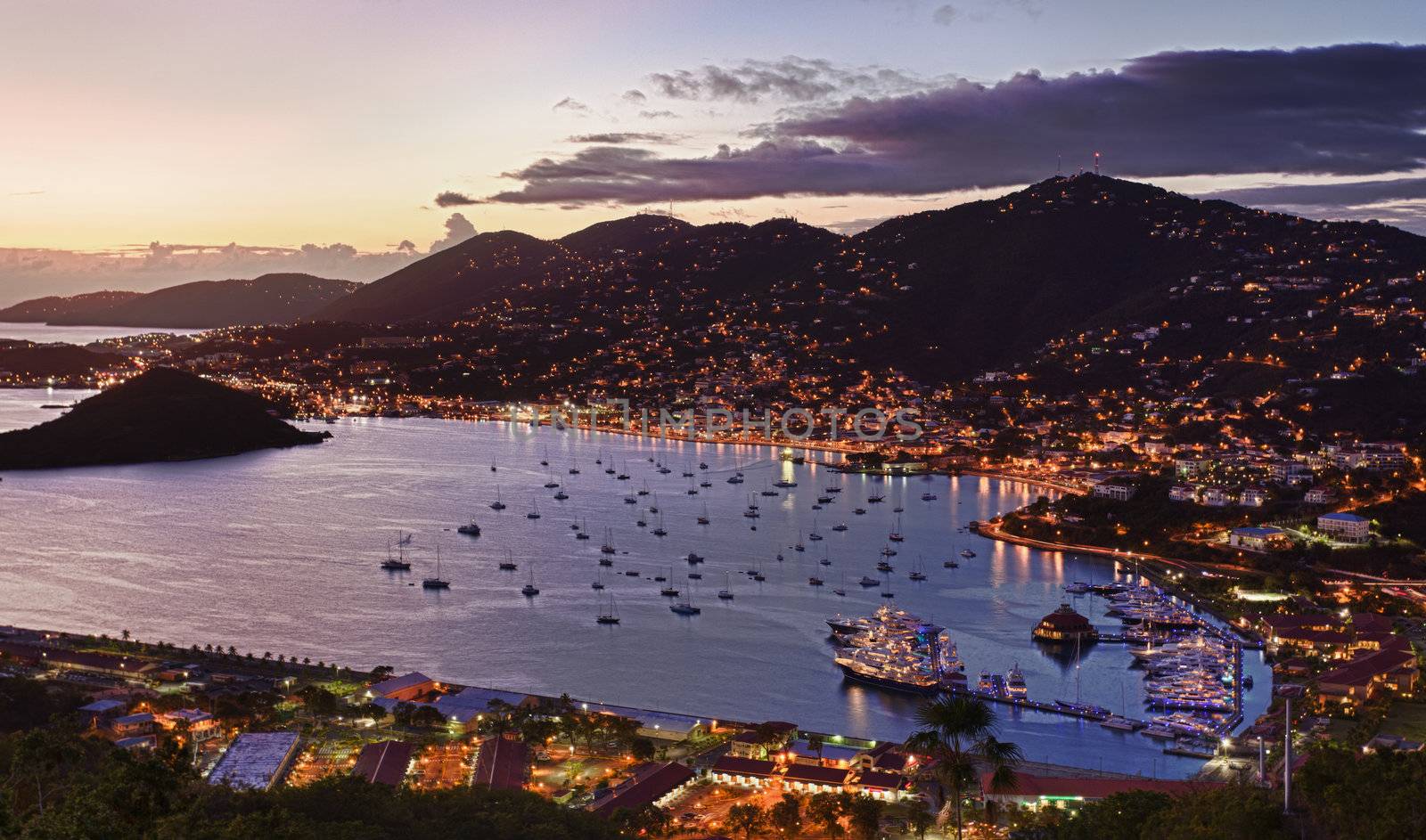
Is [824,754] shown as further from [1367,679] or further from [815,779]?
[1367,679]

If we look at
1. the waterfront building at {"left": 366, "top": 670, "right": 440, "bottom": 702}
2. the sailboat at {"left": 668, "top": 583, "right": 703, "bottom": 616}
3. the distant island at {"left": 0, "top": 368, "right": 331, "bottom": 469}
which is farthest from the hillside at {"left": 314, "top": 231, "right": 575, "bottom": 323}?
the waterfront building at {"left": 366, "top": 670, "right": 440, "bottom": 702}

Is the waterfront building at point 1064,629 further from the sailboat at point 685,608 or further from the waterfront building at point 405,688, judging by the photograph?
the waterfront building at point 405,688

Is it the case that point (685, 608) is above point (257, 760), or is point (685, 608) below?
below

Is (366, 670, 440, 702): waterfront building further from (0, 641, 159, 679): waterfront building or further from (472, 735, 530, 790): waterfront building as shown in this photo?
(0, 641, 159, 679): waterfront building

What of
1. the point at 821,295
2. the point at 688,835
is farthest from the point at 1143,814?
the point at 821,295

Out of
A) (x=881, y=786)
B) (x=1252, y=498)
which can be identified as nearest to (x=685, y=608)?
(x=881, y=786)

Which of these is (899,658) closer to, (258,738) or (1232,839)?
(258,738)
